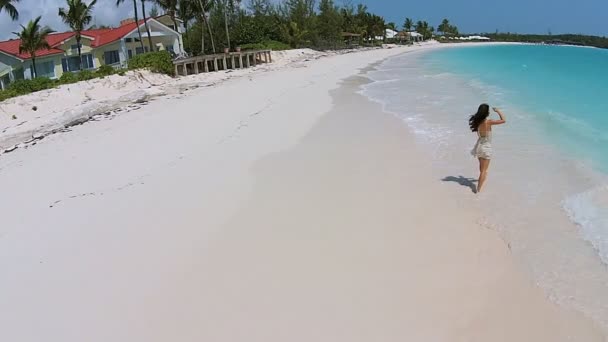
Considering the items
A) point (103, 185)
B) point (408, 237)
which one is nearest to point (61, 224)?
point (103, 185)

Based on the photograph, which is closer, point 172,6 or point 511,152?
point 511,152

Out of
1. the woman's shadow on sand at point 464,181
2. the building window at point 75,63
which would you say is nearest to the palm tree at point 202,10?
the building window at point 75,63

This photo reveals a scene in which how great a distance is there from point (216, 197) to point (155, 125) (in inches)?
307

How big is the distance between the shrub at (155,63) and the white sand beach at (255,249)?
16.6m

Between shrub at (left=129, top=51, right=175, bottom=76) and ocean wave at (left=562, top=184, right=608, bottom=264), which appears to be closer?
ocean wave at (left=562, top=184, right=608, bottom=264)

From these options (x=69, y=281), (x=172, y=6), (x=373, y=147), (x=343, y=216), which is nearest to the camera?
(x=69, y=281)

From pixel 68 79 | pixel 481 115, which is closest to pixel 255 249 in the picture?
pixel 481 115

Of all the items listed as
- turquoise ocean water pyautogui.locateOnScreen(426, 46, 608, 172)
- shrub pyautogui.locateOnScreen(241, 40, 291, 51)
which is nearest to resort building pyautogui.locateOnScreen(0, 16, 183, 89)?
shrub pyautogui.locateOnScreen(241, 40, 291, 51)

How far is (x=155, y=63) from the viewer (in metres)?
28.3

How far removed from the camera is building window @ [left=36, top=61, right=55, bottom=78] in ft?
107

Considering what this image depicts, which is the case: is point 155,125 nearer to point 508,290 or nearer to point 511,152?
point 511,152

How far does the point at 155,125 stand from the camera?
14.8 m

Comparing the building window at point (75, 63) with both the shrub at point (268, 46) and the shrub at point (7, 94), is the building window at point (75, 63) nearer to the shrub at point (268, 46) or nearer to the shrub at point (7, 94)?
the shrub at point (268, 46)

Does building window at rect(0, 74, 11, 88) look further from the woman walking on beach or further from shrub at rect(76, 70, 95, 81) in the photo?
the woman walking on beach
